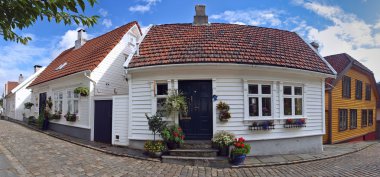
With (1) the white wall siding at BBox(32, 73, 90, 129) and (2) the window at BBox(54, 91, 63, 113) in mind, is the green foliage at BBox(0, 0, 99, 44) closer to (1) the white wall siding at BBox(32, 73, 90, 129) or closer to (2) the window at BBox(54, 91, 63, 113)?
(1) the white wall siding at BBox(32, 73, 90, 129)

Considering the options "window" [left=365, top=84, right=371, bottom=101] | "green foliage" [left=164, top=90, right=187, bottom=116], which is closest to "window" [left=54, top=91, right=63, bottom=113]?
"green foliage" [left=164, top=90, right=187, bottom=116]

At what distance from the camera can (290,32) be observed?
46.8ft

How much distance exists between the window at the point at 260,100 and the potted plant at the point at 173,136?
9.85 ft

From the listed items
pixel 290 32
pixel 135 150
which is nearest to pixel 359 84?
pixel 290 32

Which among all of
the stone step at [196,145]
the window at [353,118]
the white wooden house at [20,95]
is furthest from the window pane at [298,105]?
the white wooden house at [20,95]

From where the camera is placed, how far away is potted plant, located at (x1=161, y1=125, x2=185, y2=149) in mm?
8523

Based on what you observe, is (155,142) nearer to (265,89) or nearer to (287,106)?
(265,89)

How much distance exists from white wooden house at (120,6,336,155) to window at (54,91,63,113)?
6643 mm

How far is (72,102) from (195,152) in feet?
27.5

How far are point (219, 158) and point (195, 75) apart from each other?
10.6 feet

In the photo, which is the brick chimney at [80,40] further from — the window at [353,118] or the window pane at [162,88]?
the window at [353,118]

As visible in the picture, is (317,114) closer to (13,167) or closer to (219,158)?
(219,158)

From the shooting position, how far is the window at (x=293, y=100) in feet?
34.0

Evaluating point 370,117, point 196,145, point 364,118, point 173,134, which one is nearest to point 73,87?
point 173,134
